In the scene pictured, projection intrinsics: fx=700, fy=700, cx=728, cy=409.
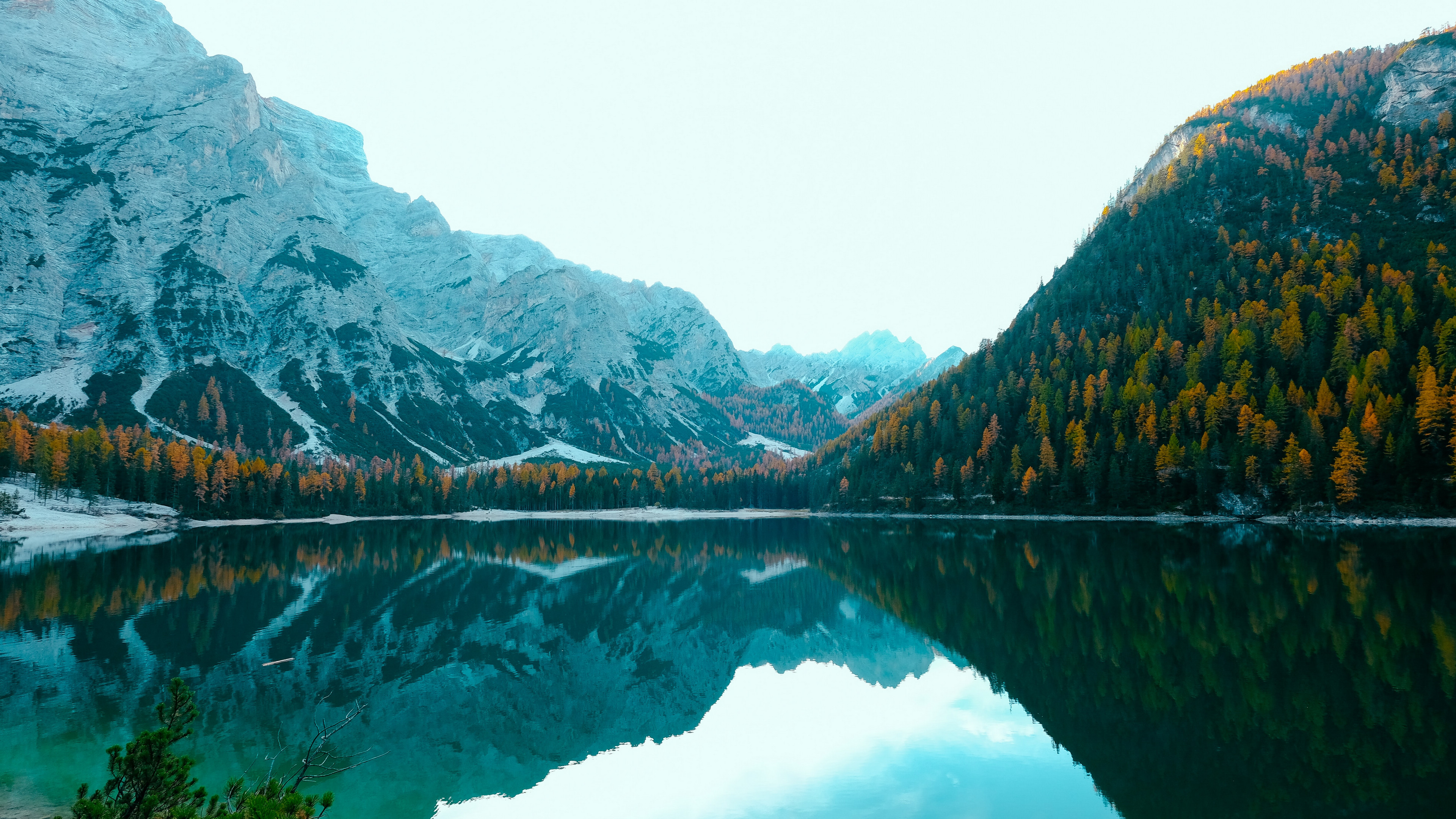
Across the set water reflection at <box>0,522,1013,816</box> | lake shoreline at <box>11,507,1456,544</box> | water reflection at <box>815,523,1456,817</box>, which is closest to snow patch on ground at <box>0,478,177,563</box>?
lake shoreline at <box>11,507,1456,544</box>

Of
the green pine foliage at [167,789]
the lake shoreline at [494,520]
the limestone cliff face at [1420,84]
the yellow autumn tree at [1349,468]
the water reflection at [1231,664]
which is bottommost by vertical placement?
the lake shoreline at [494,520]

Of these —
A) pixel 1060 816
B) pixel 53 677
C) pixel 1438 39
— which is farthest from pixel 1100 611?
pixel 1438 39

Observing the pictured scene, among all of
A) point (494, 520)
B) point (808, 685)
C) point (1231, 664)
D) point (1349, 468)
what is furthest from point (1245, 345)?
point (494, 520)

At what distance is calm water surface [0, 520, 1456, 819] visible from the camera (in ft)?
61.0

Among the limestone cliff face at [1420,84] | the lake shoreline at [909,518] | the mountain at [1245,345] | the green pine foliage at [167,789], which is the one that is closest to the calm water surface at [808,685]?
the green pine foliage at [167,789]

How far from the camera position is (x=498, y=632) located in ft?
142

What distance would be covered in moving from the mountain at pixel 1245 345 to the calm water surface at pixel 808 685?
3295 centimetres

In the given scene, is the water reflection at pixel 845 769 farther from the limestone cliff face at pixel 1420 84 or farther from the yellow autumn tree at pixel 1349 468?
the limestone cliff face at pixel 1420 84

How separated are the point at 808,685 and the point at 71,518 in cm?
14392

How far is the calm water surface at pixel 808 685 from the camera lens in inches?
732

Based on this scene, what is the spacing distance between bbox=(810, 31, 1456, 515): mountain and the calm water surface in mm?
32947

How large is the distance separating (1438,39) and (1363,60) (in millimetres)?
20683

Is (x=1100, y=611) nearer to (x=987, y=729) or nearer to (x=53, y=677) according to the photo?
(x=987, y=729)

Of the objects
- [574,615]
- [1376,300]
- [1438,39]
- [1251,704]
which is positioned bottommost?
[574,615]
